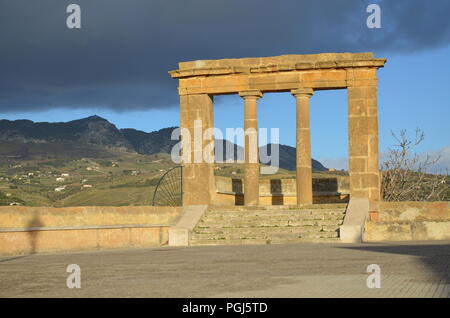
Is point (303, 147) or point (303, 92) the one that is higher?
point (303, 92)

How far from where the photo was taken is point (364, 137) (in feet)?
108

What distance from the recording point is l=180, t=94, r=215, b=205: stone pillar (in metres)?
34.5

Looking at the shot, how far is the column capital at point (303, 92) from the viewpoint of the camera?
33.6m

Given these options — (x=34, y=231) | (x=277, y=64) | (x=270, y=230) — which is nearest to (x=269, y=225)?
(x=270, y=230)

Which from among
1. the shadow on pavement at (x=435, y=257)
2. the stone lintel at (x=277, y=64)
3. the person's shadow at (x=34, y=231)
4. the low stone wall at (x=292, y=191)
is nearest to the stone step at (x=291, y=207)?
the stone lintel at (x=277, y=64)

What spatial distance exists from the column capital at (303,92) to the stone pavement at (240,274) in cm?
1389

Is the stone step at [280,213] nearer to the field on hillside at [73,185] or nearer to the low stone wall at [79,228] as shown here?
the low stone wall at [79,228]

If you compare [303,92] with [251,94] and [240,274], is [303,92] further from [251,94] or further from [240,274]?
[240,274]

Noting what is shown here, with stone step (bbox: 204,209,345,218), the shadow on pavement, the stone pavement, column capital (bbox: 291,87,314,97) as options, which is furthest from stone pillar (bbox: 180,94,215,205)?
the shadow on pavement

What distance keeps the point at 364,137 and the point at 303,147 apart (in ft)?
9.54

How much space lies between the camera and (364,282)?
1239 centimetres
